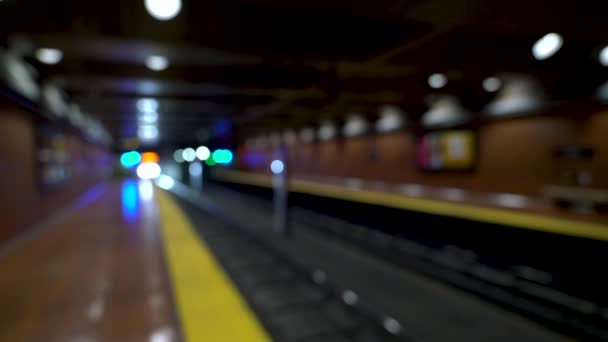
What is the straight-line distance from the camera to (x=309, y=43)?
407cm

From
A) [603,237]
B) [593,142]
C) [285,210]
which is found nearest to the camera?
[603,237]

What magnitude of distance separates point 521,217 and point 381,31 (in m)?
2.77

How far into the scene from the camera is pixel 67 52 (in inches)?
182

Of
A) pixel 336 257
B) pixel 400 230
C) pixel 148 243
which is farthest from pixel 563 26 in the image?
pixel 148 243

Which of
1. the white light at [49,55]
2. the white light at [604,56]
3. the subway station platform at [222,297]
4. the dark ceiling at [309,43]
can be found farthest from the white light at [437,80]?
the white light at [49,55]

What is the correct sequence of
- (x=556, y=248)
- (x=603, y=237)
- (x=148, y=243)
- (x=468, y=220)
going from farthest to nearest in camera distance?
(x=148, y=243)
(x=468, y=220)
(x=556, y=248)
(x=603, y=237)

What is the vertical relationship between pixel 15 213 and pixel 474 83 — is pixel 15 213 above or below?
below

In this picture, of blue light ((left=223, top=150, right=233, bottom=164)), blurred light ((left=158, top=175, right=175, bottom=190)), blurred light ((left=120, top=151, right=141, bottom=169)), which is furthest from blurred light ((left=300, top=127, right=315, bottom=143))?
blurred light ((left=120, top=151, right=141, bottom=169))

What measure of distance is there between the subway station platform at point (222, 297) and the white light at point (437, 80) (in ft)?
11.3

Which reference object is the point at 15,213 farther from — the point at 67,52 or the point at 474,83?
the point at 474,83

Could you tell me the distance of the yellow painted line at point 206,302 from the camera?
2.70 metres

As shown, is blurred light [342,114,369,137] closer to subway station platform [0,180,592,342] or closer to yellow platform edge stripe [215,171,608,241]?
yellow platform edge stripe [215,171,608,241]

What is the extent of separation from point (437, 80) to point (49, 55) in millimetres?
6534

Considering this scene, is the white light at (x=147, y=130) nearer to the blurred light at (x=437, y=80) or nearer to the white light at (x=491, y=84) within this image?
the blurred light at (x=437, y=80)
